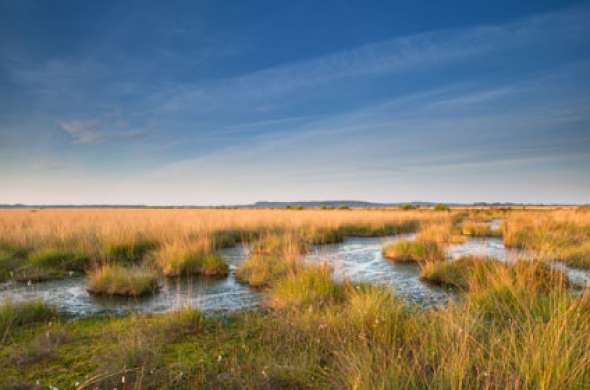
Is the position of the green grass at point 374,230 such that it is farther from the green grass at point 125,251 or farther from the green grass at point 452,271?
the green grass at point 125,251

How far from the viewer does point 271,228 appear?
2023 cm

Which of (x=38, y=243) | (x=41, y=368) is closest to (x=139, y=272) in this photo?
(x=41, y=368)

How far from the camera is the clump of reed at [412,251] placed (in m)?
12.4

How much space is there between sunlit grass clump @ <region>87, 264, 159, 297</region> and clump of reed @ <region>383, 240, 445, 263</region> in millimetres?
8689

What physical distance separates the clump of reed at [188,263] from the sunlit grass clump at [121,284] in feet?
5.62

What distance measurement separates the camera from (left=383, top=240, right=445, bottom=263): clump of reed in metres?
12.4

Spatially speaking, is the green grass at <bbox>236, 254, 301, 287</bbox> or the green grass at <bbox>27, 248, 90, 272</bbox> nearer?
the green grass at <bbox>236, 254, 301, 287</bbox>

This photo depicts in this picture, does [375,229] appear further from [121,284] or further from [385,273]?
[121,284]

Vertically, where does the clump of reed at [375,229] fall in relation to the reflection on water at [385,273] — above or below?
above

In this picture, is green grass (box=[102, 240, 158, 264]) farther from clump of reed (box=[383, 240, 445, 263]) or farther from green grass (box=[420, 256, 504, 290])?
green grass (box=[420, 256, 504, 290])

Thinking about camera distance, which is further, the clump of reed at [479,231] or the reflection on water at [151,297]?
the clump of reed at [479,231]

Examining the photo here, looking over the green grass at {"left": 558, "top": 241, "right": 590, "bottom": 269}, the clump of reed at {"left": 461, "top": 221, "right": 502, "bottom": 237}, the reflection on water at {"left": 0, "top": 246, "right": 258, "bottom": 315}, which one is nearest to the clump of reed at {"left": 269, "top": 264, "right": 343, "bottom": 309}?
the reflection on water at {"left": 0, "top": 246, "right": 258, "bottom": 315}

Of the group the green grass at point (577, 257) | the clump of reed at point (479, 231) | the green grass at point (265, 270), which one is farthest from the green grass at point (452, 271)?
the clump of reed at point (479, 231)

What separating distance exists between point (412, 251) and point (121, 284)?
9976 millimetres
